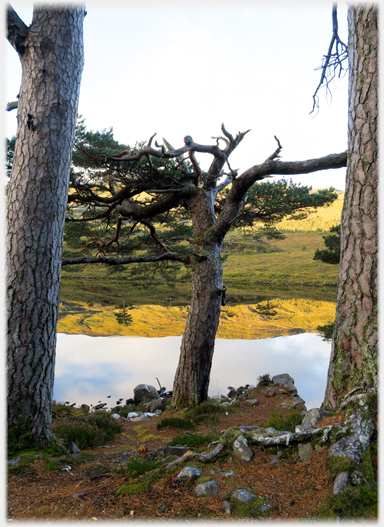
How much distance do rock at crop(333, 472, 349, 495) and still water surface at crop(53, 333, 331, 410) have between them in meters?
6.43

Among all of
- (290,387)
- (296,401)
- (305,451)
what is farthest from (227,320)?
(305,451)

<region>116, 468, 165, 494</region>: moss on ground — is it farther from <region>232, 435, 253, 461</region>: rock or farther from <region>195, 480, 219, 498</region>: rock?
<region>232, 435, 253, 461</region>: rock

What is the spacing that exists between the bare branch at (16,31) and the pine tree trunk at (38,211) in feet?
0.09

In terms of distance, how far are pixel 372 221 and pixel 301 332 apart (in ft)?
50.8

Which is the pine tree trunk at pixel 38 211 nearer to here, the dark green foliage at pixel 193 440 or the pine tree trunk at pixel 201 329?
the dark green foliage at pixel 193 440

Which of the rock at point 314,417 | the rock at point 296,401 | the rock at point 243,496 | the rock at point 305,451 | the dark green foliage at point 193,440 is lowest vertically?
the rock at point 296,401

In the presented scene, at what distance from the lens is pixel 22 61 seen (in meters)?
4.02

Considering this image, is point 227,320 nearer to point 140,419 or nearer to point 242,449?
point 140,419

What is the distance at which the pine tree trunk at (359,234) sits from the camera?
2.90 meters

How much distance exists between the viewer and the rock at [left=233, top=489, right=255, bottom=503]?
2186 millimetres

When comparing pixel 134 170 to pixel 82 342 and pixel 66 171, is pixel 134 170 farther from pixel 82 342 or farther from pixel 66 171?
pixel 82 342

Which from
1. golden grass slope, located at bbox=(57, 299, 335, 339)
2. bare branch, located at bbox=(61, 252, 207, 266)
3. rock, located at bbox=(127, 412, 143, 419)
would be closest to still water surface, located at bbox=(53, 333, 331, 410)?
golden grass slope, located at bbox=(57, 299, 335, 339)

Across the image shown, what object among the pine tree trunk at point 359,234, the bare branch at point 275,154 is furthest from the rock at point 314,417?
the bare branch at point 275,154

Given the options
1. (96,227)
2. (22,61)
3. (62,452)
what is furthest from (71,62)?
(96,227)
